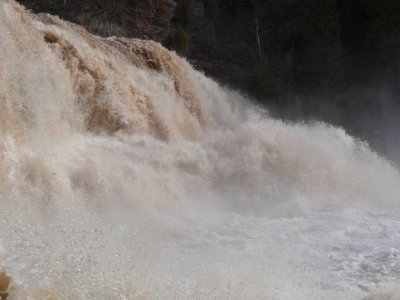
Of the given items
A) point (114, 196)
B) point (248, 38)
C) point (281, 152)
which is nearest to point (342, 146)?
point (281, 152)

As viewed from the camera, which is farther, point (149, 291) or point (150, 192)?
point (150, 192)

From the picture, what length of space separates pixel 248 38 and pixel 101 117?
11.6 metres

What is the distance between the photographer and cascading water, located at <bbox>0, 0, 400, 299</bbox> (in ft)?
11.4

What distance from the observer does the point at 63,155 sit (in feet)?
16.3

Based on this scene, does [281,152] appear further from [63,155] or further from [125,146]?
[63,155]

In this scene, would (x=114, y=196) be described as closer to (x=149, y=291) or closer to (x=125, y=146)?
(x=125, y=146)

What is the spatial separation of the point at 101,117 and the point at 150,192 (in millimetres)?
1221

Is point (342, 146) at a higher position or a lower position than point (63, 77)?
higher

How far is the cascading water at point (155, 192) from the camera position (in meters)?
3.48

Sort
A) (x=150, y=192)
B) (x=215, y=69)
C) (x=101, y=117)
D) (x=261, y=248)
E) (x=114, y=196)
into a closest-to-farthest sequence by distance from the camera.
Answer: (x=261, y=248)
(x=114, y=196)
(x=150, y=192)
(x=101, y=117)
(x=215, y=69)

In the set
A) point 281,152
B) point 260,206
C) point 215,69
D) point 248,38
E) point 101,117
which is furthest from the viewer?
point 248,38

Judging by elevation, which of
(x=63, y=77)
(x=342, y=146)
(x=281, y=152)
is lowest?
(x=63, y=77)

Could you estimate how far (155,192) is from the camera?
5867 mm

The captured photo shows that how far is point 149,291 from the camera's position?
3215mm
